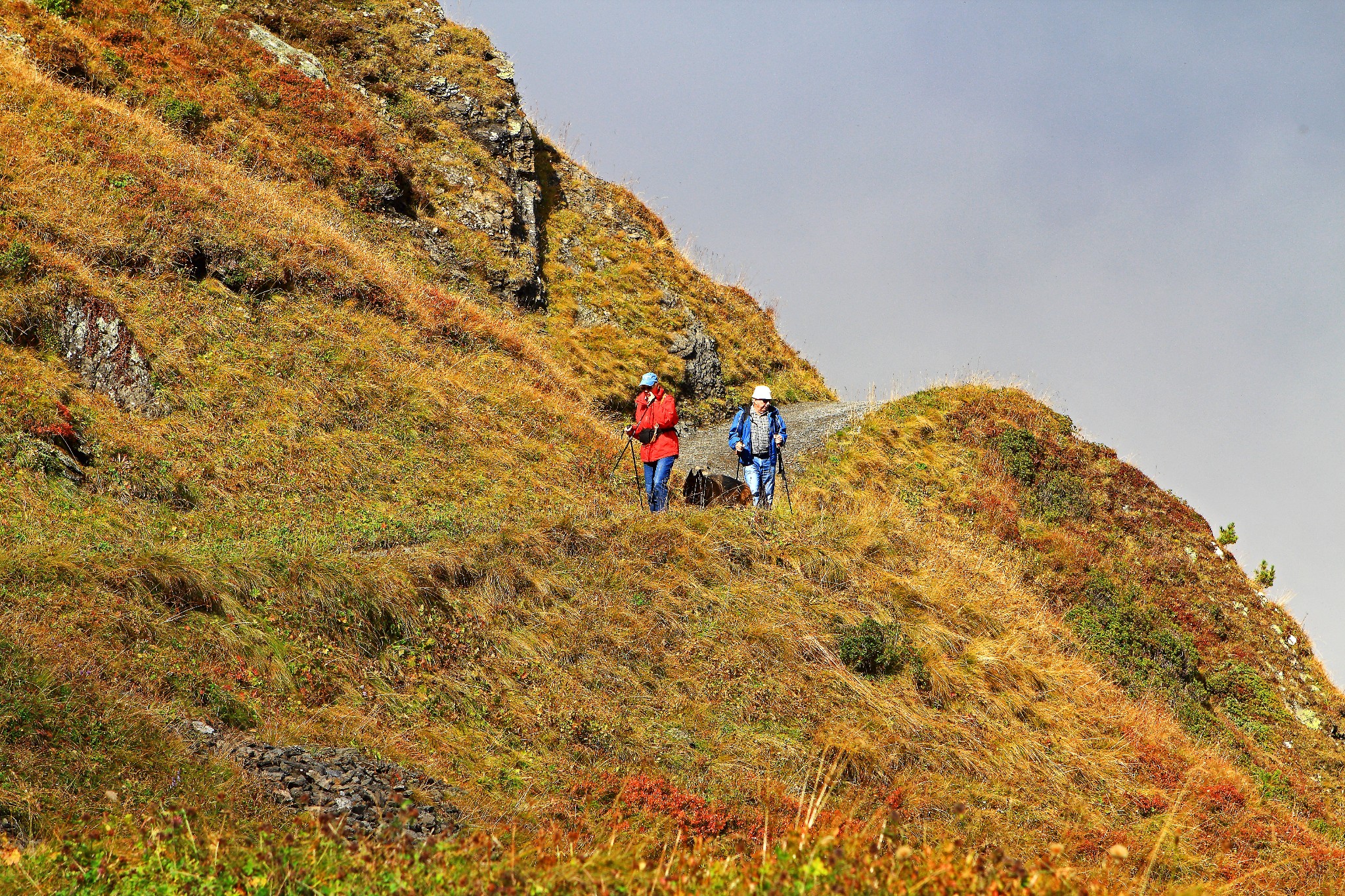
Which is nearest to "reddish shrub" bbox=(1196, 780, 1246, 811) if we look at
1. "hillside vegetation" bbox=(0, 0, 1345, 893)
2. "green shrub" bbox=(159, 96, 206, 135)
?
"hillside vegetation" bbox=(0, 0, 1345, 893)

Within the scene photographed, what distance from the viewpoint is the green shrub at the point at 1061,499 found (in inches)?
865

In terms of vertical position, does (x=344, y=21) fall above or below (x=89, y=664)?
above

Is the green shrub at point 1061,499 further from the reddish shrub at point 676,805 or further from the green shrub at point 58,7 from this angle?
the green shrub at point 58,7

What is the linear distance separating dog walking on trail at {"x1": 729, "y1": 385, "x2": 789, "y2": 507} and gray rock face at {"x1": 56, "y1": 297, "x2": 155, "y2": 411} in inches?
350

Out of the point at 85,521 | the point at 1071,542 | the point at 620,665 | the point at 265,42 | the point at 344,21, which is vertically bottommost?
the point at 85,521

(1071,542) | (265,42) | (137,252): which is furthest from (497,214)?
(1071,542)

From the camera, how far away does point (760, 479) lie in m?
14.3

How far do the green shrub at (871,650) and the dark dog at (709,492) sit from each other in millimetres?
3447

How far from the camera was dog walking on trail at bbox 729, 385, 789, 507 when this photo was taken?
13945 millimetres

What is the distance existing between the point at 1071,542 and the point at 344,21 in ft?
89.6

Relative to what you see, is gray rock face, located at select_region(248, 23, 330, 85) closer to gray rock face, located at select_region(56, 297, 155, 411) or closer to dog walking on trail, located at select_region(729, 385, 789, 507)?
gray rock face, located at select_region(56, 297, 155, 411)

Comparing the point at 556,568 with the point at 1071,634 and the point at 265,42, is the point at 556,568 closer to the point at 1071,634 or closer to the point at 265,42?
the point at 1071,634

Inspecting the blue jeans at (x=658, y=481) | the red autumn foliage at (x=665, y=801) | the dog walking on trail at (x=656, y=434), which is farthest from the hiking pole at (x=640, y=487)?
the red autumn foliage at (x=665, y=801)

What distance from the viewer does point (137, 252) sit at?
15.8m
